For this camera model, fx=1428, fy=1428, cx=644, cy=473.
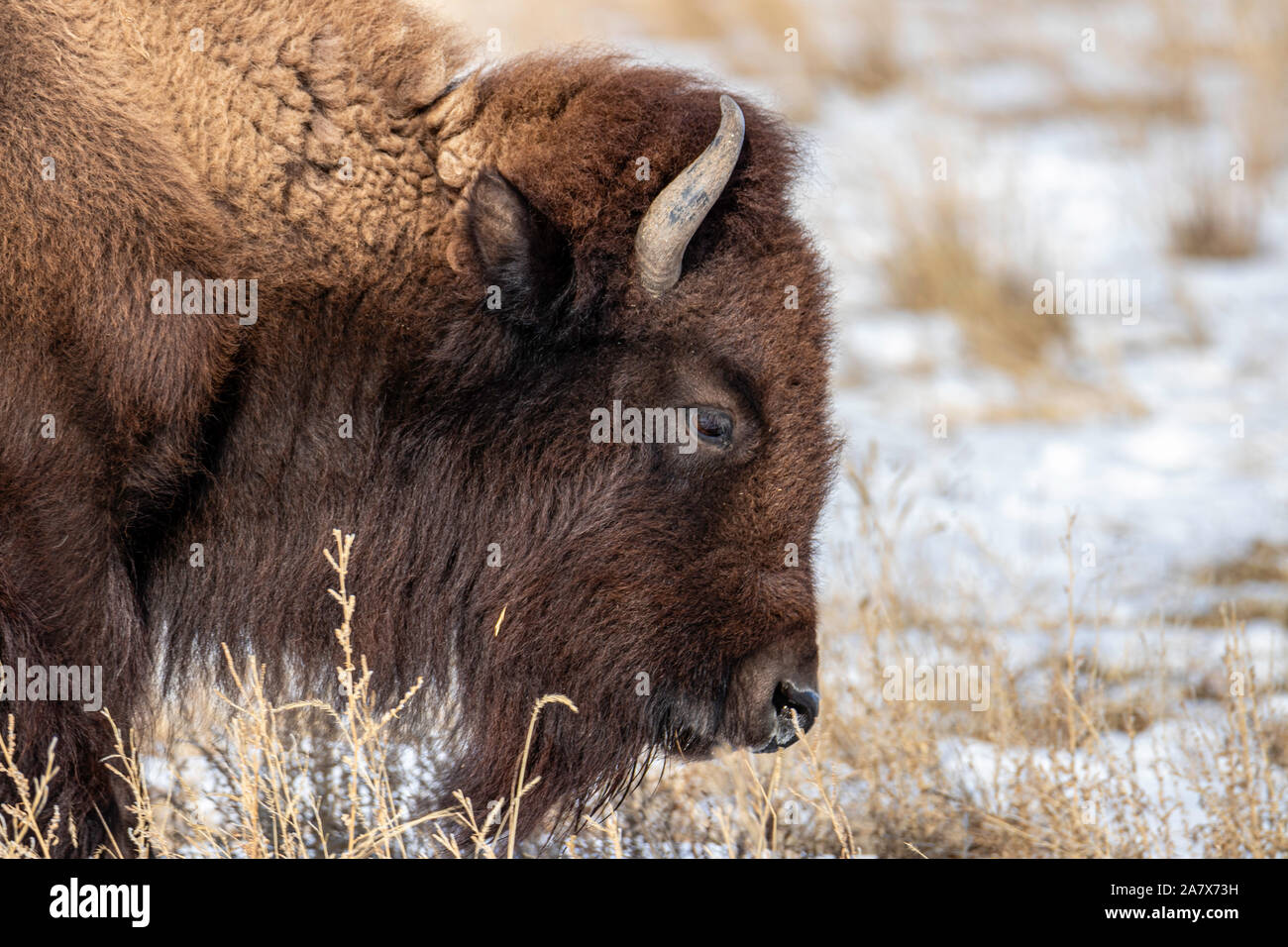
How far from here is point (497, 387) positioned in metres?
3.76

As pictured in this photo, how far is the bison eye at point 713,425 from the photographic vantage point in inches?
147

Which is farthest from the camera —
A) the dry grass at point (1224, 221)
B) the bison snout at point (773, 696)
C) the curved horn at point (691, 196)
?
the dry grass at point (1224, 221)

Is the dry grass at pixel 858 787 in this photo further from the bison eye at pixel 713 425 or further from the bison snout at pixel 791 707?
the bison eye at pixel 713 425

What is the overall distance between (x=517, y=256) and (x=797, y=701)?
134 cm

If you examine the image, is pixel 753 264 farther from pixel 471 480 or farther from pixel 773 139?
pixel 471 480

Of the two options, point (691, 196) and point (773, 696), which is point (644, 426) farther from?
point (773, 696)

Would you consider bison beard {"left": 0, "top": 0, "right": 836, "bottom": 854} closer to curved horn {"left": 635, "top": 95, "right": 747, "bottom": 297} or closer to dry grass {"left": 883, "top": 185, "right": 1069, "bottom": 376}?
curved horn {"left": 635, "top": 95, "right": 747, "bottom": 297}

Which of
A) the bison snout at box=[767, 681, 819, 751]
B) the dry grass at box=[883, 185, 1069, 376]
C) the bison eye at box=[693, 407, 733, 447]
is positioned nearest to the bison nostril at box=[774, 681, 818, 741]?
the bison snout at box=[767, 681, 819, 751]

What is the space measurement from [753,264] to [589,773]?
1454 mm

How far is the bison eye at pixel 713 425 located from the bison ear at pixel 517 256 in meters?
0.44

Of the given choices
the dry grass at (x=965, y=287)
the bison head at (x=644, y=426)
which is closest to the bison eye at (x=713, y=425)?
the bison head at (x=644, y=426)

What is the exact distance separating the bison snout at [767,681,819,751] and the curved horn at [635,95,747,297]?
3.74ft
